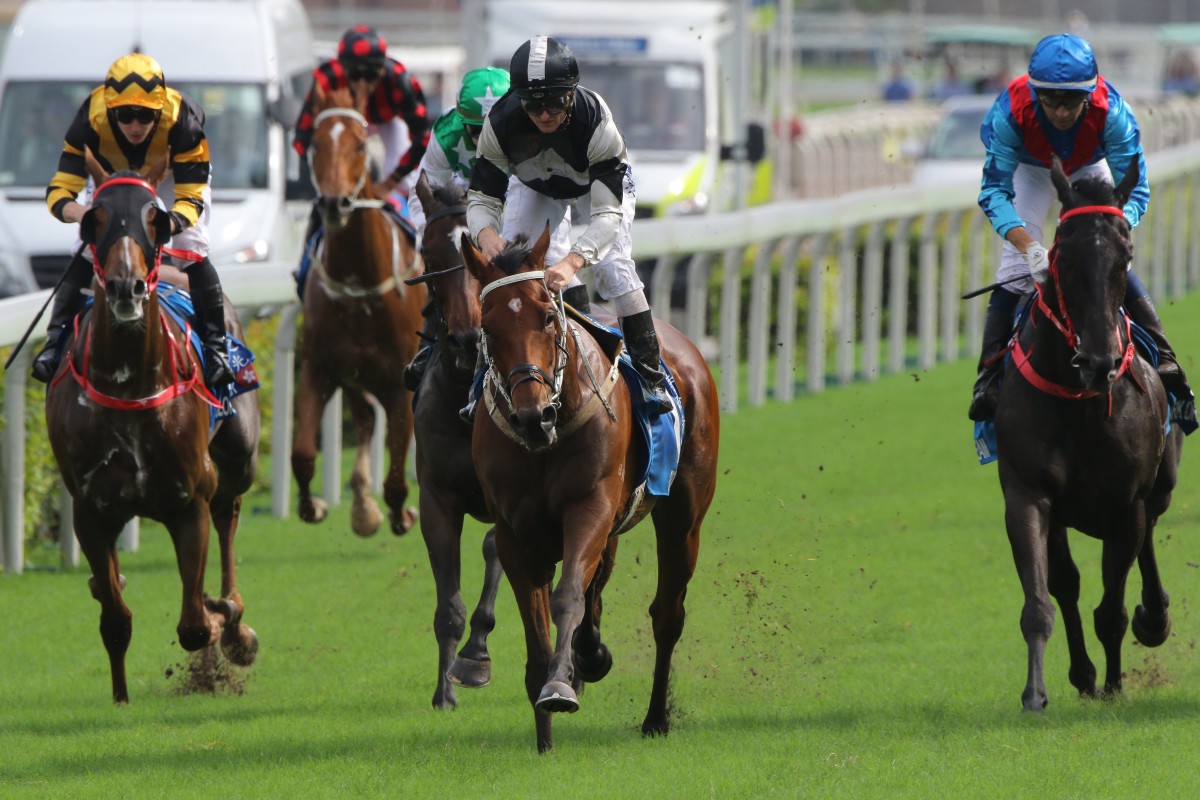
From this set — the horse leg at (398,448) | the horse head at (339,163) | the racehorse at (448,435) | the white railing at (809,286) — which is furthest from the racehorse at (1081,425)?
the white railing at (809,286)

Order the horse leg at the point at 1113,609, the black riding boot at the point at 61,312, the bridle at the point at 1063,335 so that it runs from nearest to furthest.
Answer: the bridle at the point at 1063,335
the horse leg at the point at 1113,609
the black riding boot at the point at 61,312

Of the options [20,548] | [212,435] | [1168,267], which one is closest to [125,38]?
[20,548]

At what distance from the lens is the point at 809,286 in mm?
14219

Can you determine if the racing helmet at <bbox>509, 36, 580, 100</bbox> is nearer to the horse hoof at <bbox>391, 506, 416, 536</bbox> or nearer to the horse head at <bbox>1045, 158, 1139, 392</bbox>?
the horse head at <bbox>1045, 158, 1139, 392</bbox>

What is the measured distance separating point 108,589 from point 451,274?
160 cm

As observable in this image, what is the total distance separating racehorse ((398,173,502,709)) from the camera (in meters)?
6.70

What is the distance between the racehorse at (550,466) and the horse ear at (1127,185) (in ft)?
5.35

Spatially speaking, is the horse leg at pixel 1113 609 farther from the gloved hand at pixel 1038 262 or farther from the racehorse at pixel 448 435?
the racehorse at pixel 448 435

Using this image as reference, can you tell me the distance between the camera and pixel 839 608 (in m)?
Answer: 8.24

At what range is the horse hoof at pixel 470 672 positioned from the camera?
6242 millimetres

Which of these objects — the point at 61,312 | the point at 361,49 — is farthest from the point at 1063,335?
the point at 361,49

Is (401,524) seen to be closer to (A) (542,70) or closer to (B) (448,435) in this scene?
(B) (448,435)

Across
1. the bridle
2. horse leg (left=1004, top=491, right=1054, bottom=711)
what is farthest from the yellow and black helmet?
horse leg (left=1004, top=491, right=1054, bottom=711)

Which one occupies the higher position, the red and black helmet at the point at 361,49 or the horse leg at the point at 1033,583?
the red and black helmet at the point at 361,49
